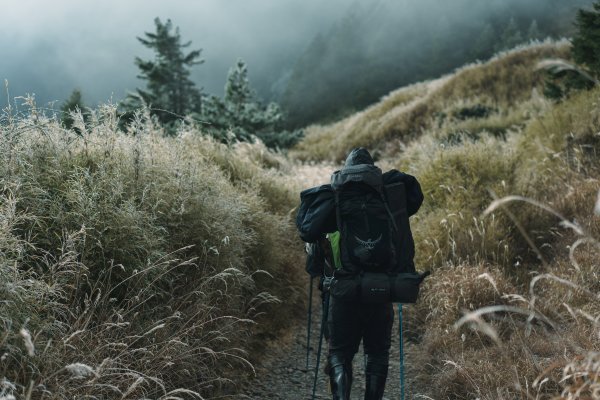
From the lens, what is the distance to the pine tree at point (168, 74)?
28.3 metres

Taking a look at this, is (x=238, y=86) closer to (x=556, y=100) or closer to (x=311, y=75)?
(x=556, y=100)

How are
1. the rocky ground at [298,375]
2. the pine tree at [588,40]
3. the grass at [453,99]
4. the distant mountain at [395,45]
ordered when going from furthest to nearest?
the distant mountain at [395,45]
the grass at [453,99]
the pine tree at [588,40]
the rocky ground at [298,375]

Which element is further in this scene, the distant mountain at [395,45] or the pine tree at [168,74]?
the distant mountain at [395,45]

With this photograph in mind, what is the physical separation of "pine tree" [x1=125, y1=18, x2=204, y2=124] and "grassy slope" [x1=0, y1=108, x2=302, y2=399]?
72.5 feet

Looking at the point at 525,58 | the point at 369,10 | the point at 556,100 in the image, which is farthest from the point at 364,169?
the point at 369,10

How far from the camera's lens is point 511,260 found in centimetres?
709

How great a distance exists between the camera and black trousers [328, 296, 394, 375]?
172 inches

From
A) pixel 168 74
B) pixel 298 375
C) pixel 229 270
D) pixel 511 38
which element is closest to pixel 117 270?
pixel 229 270

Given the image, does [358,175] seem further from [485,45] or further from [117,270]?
[485,45]

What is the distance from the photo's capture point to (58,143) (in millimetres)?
5336

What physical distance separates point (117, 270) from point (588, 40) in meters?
8.95

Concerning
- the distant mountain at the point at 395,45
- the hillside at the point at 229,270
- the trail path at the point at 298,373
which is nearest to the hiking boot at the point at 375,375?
the hillside at the point at 229,270

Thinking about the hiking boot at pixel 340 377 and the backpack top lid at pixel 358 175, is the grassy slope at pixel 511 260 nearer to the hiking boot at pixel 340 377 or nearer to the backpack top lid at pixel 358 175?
the hiking boot at pixel 340 377

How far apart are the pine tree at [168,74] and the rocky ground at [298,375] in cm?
2208
